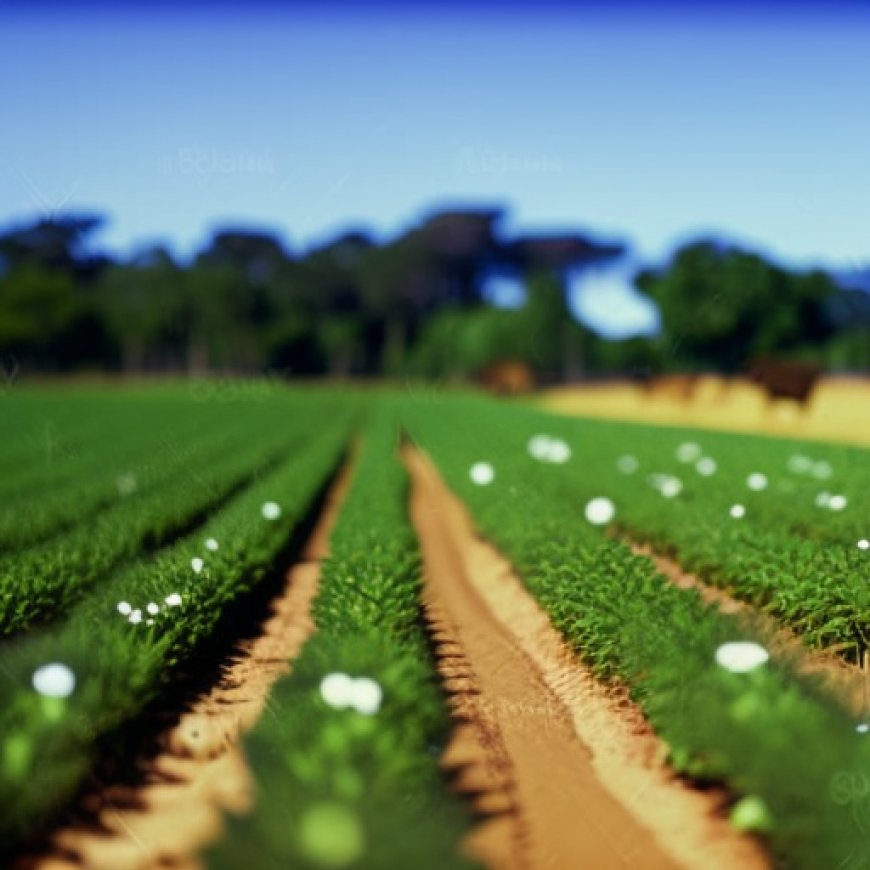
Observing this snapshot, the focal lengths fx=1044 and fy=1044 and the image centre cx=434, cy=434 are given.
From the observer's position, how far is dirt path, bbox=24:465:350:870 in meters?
4.70

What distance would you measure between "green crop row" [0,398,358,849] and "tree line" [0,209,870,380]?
6.59 ft

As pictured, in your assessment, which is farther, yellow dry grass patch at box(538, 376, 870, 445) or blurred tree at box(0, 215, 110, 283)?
yellow dry grass patch at box(538, 376, 870, 445)

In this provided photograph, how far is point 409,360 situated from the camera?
13258 millimetres

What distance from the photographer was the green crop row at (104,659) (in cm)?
490

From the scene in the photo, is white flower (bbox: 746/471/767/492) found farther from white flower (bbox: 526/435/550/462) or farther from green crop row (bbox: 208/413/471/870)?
green crop row (bbox: 208/413/471/870)

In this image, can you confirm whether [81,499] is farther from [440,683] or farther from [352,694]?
[352,694]

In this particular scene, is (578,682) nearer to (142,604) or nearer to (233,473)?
(142,604)

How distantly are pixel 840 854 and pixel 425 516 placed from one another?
12916 millimetres

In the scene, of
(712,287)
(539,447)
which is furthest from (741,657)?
(539,447)

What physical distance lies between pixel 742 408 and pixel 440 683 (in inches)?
1451

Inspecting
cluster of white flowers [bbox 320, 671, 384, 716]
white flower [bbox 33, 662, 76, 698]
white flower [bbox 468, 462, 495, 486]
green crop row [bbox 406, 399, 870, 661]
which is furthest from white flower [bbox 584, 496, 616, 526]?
white flower [bbox 33, 662, 76, 698]

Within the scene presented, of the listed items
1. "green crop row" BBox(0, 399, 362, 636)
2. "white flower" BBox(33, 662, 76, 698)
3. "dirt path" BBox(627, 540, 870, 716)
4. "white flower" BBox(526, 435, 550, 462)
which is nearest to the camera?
"white flower" BBox(33, 662, 76, 698)

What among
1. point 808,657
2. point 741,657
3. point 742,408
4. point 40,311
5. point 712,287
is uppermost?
point 712,287

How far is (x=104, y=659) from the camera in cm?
614
